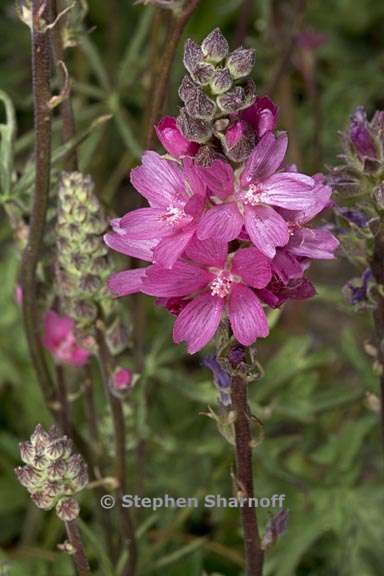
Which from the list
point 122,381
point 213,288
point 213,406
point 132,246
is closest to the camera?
point 213,288

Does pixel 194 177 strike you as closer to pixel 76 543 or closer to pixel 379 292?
pixel 379 292

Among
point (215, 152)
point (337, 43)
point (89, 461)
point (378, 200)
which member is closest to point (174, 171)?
point (215, 152)

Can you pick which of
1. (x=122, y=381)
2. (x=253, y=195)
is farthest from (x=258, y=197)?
(x=122, y=381)

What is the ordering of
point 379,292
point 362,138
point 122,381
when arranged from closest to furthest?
point 362,138
point 379,292
point 122,381

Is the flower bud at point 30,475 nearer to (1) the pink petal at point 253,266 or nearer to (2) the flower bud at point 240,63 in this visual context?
(1) the pink petal at point 253,266

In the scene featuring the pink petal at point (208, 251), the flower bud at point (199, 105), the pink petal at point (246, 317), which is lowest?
the pink petal at point (246, 317)

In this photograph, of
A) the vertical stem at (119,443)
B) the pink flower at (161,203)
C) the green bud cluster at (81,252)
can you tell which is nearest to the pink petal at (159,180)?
the pink flower at (161,203)
